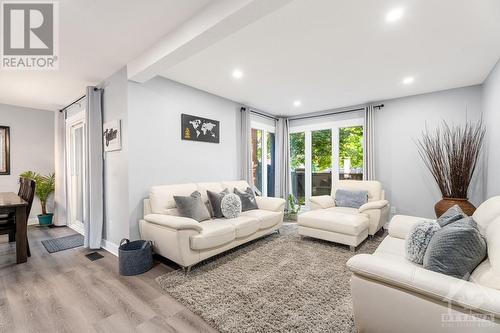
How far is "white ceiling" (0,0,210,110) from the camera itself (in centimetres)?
187

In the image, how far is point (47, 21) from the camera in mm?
2014

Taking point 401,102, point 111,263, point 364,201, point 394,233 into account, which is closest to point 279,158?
point 364,201

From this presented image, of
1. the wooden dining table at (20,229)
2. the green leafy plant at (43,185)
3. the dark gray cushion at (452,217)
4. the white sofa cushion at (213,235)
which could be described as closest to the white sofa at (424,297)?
the dark gray cushion at (452,217)

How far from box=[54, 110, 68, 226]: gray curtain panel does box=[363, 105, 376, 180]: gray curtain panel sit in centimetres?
612

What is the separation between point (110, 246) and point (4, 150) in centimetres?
335

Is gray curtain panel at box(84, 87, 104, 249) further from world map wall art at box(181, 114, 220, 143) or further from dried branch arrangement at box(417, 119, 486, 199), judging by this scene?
dried branch arrangement at box(417, 119, 486, 199)

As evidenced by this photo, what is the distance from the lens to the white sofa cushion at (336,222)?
3.09m

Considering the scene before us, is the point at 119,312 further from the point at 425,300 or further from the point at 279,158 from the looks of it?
the point at 279,158

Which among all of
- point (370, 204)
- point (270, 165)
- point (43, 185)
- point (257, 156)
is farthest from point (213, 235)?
point (43, 185)

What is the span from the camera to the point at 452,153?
349 centimetres

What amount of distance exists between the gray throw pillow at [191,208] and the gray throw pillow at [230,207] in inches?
11.6

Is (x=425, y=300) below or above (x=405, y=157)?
below

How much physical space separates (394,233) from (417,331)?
1.38m

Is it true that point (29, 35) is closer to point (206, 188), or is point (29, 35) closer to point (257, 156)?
point (206, 188)
